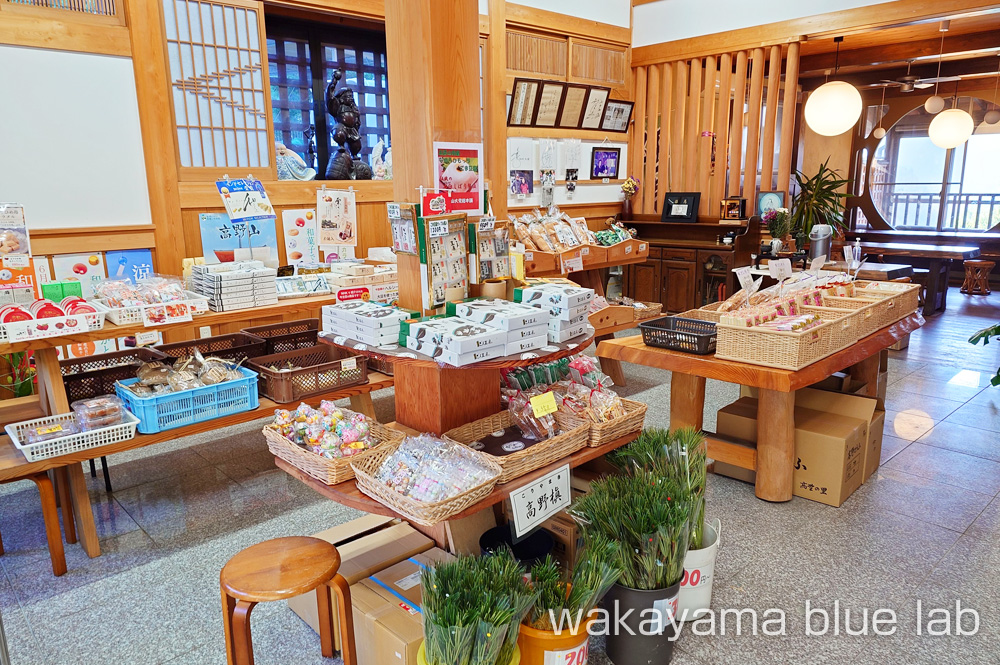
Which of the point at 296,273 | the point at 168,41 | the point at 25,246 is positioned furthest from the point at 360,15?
the point at 25,246

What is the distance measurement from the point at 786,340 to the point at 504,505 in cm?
150

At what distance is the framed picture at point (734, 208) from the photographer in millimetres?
7113

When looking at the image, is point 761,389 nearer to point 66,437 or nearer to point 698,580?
point 698,580

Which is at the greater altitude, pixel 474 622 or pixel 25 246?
pixel 25 246

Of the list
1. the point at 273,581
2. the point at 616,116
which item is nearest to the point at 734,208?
the point at 616,116

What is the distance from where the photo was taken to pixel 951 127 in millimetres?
8539

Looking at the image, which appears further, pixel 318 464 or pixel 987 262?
pixel 987 262

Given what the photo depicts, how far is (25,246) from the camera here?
10.1 ft

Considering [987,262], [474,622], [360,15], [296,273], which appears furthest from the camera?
[987,262]

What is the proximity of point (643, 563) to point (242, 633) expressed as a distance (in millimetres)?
1183

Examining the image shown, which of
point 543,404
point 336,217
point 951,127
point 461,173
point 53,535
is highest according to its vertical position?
point 951,127

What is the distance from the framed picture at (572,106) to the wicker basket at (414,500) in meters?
5.74

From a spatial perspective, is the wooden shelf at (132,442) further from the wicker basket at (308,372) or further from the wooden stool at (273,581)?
the wooden stool at (273,581)

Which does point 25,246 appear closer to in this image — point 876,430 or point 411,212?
point 411,212
